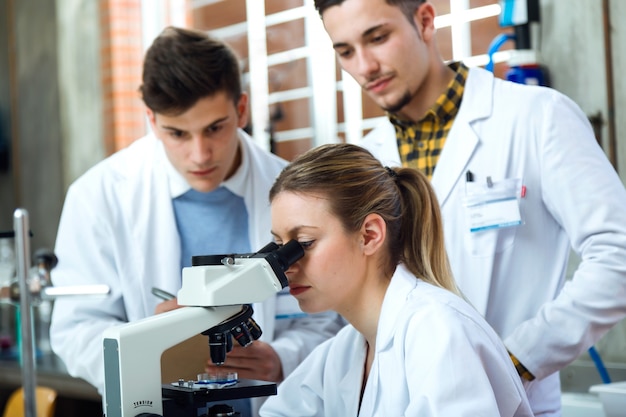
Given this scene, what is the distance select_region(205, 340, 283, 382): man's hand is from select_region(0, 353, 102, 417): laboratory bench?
156 centimetres

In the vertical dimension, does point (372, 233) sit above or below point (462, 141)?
below

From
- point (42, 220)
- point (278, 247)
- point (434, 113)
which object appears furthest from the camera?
point (42, 220)

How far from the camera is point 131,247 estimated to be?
91.7 inches

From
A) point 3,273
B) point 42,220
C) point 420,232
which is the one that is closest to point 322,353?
point 420,232

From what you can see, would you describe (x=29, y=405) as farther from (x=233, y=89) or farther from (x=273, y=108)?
(x=273, y=108)

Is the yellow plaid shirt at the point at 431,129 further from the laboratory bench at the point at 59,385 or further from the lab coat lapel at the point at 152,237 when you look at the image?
the laboratory bench at the point at 59,385

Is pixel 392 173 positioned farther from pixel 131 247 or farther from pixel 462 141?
pixel 131 247

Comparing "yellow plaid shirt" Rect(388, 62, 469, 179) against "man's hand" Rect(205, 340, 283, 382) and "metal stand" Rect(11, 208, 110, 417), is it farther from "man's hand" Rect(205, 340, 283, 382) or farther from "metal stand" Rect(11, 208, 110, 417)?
"metal stand" Rect(11, 208, 110, 417)

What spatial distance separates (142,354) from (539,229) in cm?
98

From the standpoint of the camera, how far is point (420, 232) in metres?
1.77

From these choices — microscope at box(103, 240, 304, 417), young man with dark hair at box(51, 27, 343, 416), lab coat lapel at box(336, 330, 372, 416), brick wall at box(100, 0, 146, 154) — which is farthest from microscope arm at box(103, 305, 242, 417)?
brick wall at box(100, 0, 146, 154)

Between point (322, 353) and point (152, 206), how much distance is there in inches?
26.6

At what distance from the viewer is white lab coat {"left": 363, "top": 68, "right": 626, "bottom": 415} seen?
6.00 feet

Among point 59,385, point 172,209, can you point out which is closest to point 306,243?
point 172,209
